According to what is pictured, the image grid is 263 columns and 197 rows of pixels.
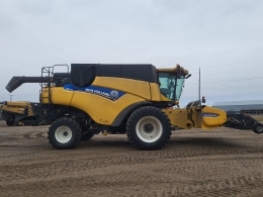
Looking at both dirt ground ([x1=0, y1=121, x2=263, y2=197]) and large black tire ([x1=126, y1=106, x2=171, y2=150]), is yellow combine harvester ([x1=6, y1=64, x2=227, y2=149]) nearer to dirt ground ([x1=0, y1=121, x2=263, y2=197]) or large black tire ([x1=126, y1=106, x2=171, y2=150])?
large black tire ([x1=126, y1=106, x2=171, y2=150])

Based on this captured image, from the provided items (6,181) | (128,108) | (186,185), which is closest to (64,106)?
(128,108)

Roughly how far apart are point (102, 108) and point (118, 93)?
2.14 feet

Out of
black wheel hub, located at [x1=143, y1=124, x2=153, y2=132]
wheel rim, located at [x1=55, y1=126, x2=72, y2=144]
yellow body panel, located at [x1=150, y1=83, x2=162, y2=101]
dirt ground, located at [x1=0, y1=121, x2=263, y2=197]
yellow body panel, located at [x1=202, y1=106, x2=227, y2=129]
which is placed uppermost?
yellow body panel, located at [x1=150, y1=83, x2=162, y2=101]

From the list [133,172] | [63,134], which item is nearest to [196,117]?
[63,134]

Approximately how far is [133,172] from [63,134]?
3990 mm

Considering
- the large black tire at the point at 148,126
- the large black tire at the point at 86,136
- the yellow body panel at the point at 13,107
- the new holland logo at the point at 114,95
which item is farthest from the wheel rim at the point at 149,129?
the yellow body panel at the point at 13,107

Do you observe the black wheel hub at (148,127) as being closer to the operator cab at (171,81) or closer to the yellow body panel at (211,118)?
the operator cab at (171,81)

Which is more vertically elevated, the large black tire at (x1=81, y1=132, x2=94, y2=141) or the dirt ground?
the large black tire at (x1=81, y1=132, x2=94, y2=141)

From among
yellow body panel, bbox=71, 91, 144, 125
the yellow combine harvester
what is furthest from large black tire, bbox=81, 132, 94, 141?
yellow body panel, bbox=71, 91, 144, 125

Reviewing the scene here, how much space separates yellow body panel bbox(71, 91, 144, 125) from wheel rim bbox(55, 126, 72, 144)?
752 millimetres

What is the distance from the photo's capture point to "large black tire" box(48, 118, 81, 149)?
31.1 feet

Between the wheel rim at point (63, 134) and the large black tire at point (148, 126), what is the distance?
1.79 meters

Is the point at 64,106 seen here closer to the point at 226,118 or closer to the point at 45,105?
the point at 45,105

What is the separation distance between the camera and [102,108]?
9570mm
